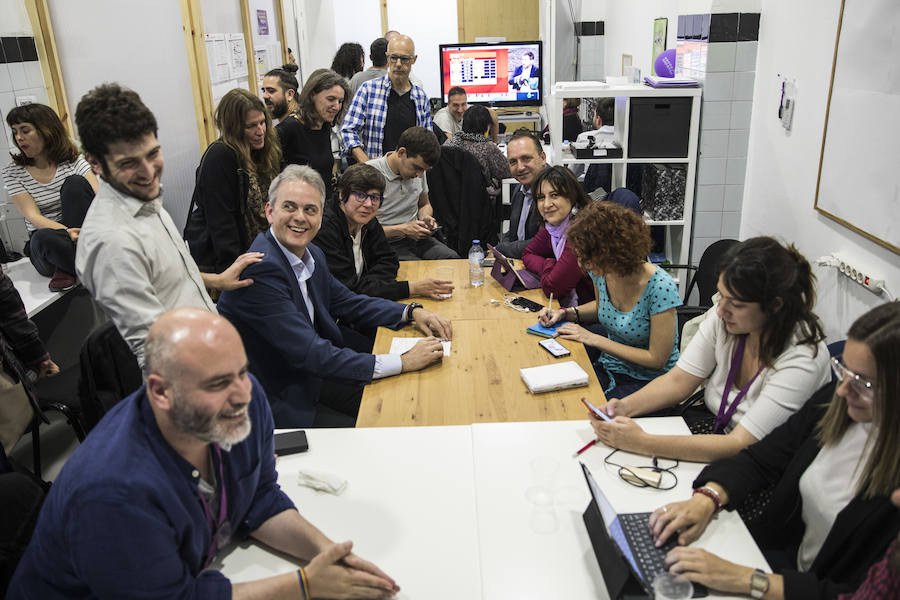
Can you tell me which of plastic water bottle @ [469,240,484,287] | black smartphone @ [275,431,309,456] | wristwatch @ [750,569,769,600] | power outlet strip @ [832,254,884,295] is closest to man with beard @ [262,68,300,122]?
plastic water bottle @ [469,240,484,287]

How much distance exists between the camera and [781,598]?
4.73ft

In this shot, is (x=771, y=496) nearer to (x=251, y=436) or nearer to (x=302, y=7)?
(x=251, y=436)

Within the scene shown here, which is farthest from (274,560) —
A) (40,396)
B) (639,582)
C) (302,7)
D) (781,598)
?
(302,7)

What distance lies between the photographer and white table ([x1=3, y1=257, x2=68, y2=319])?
A: 128 inches

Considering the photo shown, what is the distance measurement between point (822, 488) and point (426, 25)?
341 inches

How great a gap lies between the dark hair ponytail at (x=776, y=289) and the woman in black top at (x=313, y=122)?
2.85 meters

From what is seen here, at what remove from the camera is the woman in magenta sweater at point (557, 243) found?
3.14m

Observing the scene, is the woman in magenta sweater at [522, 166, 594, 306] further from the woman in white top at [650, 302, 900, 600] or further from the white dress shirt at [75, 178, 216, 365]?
the white dress shirt at [75, 178, 216, 365]

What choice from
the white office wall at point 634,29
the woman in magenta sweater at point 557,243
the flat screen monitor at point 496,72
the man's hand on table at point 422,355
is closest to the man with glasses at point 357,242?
the woman in magenta sweater at point 557,243

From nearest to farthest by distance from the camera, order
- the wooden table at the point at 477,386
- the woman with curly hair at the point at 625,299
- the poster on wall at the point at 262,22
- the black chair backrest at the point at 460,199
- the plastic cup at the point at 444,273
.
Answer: the wooden table at the point at 477,386 → the woman with curly hair at the point at 625,299 → the plastic cup at the point at 444,273 → the black chair backrest at the point at 460,199 → the poster on wall at the point at 262,22

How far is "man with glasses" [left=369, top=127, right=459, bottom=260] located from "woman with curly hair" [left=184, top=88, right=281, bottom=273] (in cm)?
92

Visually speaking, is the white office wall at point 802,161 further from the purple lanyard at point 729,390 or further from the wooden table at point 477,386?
the wooden table at point 477,386

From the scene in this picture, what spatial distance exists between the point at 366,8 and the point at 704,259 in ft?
24.0

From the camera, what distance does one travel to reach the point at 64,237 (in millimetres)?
3389
